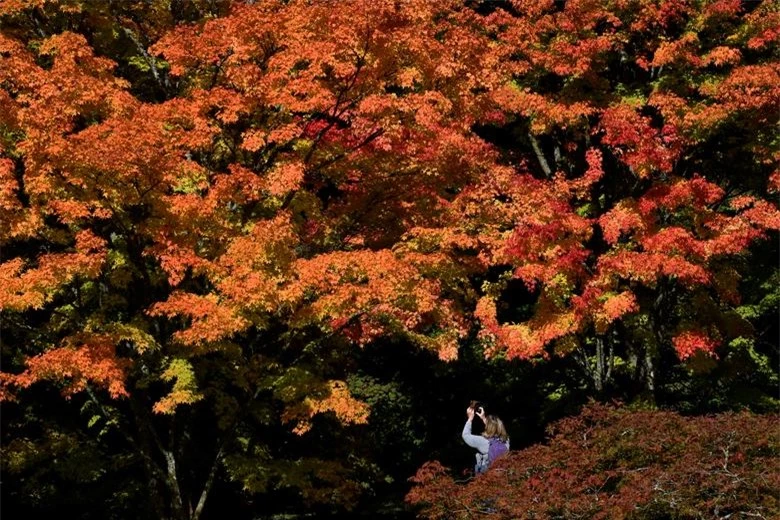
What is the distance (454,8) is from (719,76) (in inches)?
239

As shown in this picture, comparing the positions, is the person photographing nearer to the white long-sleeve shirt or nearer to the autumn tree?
the white long-sleeve shirt

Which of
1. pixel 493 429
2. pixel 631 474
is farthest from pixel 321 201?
pixel 631 474

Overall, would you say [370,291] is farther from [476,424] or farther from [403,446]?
[476,424]

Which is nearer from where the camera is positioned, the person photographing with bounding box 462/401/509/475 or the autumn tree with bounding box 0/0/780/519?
the autumn tree with bounding box 0/0/780/519

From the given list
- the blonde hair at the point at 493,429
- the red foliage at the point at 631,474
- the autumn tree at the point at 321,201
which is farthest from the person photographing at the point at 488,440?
the autumn tree at the point at 321,201

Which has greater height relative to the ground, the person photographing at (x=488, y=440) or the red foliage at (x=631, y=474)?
the red foliage at (x=631, y=474)

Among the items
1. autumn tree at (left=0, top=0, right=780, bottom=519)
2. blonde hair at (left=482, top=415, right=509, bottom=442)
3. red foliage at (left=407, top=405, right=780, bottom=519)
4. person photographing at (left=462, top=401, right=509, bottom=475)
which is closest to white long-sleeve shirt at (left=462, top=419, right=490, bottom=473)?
person photographing at (left=462, top=401, right=509, bottom=475)

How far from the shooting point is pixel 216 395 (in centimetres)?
1267

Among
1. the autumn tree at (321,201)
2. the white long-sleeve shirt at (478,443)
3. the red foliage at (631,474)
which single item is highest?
the autumn tree at (321,201)

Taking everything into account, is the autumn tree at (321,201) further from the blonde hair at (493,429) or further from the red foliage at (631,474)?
the red foliage at (631,474)

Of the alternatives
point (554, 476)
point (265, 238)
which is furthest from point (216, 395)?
point (554, 476)

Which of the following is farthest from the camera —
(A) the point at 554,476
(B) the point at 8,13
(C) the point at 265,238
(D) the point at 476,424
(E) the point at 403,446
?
(D) the point at 476,424

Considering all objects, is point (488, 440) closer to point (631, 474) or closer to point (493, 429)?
point (493, 429)

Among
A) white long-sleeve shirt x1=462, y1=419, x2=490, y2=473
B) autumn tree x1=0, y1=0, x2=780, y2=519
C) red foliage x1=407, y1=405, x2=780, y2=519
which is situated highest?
autumn tree x1=0, y1=0, x2=780, y2=519
